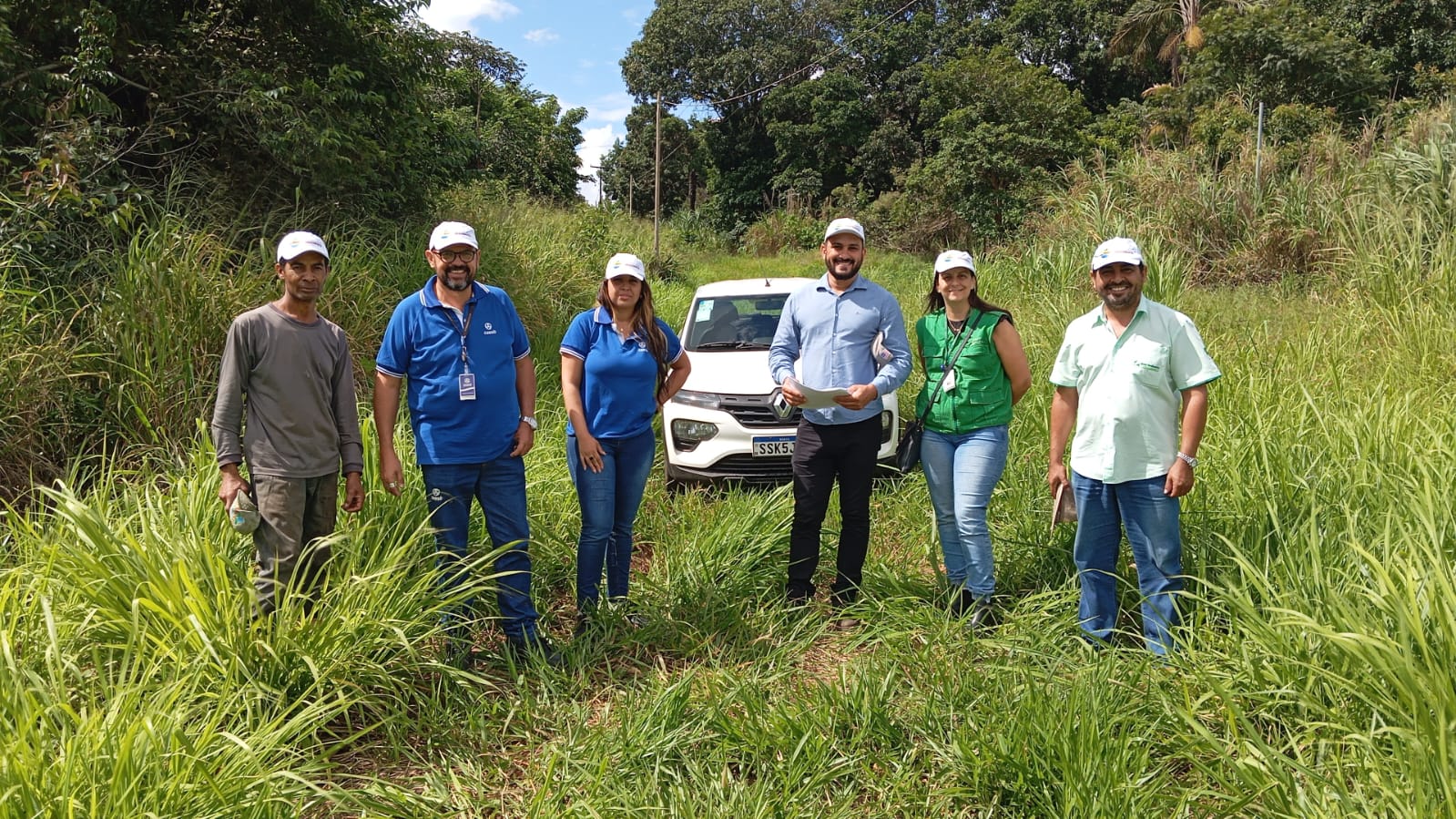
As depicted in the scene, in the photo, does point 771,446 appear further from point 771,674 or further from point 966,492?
point 771,674

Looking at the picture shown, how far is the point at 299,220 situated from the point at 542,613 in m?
4.64

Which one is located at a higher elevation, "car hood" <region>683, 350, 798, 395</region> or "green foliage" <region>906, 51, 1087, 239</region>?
"green foliage" <region>906, 51, 1087, 239</region>

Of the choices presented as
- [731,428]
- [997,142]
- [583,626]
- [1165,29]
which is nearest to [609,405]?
[583,626]

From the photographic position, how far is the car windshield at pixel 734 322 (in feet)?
21.7

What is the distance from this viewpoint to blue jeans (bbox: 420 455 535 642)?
3484 mm

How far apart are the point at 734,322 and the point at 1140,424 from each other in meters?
4.02

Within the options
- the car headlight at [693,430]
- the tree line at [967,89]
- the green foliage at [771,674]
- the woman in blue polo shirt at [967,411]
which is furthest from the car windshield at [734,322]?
the tree line at [967,89]

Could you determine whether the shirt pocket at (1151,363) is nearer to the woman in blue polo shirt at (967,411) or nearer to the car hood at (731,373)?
the woman in blue polo shirt at (967,411)

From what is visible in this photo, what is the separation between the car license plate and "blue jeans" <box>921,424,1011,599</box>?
5.32 ft

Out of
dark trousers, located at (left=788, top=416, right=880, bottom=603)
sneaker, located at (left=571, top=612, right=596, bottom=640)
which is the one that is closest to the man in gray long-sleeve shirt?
sneaker, located at (left=571, top=612, right=596, bottom=640)

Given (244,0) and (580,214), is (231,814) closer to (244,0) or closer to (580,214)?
(244,0)

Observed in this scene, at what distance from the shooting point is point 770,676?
330 cm

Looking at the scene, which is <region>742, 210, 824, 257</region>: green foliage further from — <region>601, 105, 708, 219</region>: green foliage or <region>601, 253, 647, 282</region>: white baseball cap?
<region>601, 253, 647, 282</region>: white baseball cap

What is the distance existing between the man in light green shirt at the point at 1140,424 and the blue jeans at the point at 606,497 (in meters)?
1.78
